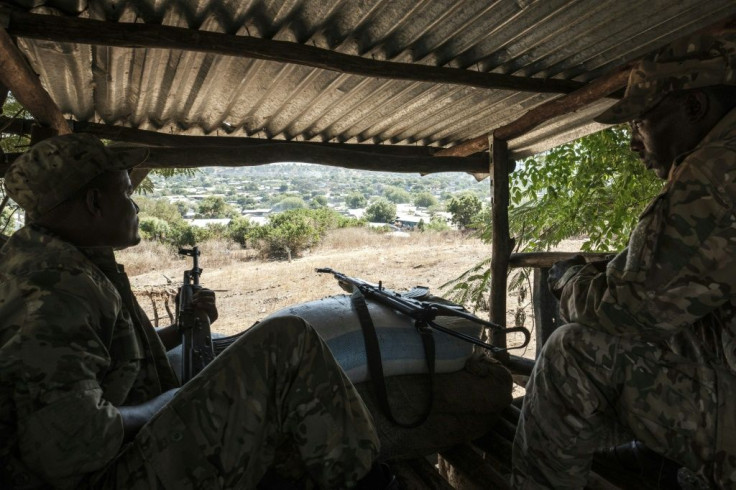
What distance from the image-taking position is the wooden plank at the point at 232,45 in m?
2.60

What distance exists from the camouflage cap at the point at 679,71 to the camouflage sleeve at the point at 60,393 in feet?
5.89

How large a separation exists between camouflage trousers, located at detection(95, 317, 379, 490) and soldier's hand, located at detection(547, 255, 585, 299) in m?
0.91

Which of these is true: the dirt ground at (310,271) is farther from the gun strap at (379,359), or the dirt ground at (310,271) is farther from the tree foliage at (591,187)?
the gun strap at (379,359)

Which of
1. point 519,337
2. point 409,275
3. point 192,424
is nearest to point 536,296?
point 192,424

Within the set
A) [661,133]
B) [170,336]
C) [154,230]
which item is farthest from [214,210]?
[661,133]

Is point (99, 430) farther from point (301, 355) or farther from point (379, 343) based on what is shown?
point (379, 343)

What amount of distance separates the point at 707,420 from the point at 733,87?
1.08m

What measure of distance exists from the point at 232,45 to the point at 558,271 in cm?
211

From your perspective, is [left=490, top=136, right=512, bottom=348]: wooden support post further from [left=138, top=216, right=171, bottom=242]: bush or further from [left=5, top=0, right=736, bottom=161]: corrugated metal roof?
[left=138, top=216, right=171, bottom=242]: bush

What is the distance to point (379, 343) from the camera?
9.07ft

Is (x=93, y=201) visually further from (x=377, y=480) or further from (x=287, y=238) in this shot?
(x=287, y=238)

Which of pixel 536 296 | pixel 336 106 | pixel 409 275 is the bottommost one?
pixel 409 275

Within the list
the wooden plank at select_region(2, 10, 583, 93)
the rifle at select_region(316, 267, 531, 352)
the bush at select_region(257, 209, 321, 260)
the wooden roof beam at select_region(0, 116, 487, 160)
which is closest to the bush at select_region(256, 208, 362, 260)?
the bush at select_region(257, 209, 321, 260)

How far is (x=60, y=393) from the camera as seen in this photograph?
134cm
